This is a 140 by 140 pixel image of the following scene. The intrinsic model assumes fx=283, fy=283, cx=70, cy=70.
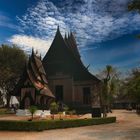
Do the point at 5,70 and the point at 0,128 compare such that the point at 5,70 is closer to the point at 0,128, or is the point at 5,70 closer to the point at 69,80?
the point at 69,80

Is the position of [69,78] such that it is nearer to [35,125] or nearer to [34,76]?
[34,76]

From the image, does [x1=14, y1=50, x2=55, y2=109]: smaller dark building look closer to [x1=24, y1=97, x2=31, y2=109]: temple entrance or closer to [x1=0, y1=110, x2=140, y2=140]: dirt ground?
[x1=24, y1=97, x2=31, y2=109]: temple entrance

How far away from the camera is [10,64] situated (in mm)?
75562

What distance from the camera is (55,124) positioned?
32.3 meters

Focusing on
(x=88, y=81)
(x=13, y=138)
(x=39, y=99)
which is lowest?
(x=13, y=138)

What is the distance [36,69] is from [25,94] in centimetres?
729

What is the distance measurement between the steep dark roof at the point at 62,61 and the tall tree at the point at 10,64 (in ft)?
26.7

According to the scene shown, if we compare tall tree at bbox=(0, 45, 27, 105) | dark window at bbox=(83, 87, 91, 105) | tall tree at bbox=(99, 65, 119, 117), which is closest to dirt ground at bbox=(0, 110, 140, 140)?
tall tree at bbox=(99, 65, 119, 117)

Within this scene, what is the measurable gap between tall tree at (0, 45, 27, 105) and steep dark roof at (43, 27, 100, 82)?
814 cm

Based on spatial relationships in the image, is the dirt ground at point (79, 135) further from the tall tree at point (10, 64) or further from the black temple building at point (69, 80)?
the tall tree at point (10, 64)

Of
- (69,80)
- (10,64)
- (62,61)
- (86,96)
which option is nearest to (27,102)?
(69,80)

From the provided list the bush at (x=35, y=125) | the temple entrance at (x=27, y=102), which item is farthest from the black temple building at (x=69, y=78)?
the bush at (x=35, y=125)

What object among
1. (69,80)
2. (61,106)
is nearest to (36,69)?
(61,106)

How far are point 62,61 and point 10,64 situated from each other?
14.3m
